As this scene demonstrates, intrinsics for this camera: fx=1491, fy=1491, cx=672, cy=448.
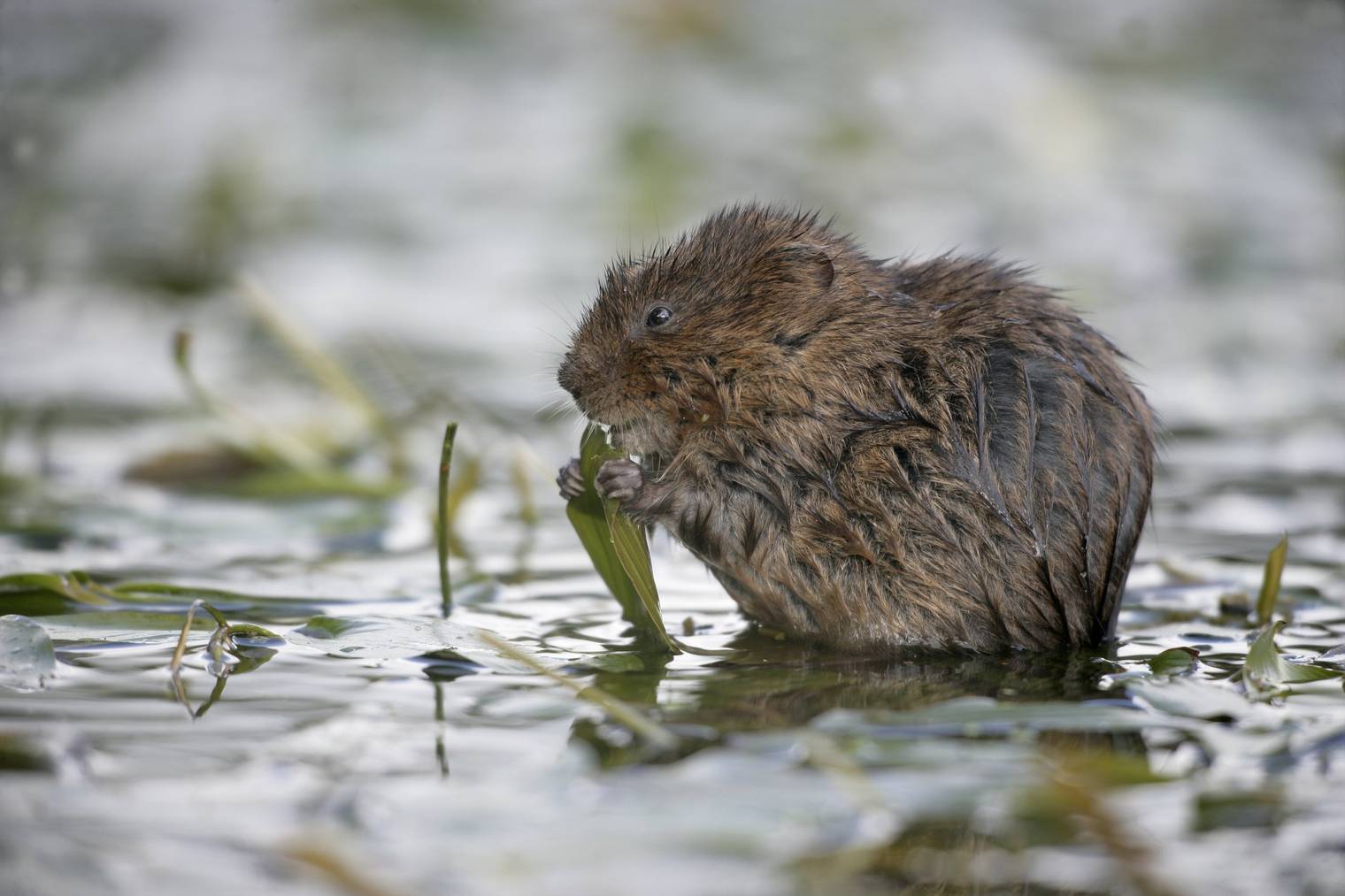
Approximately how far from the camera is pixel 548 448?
6480 millimetres

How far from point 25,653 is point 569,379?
145cm

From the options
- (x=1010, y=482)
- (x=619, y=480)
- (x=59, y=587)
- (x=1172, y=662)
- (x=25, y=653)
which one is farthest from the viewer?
(x=59, y=587)

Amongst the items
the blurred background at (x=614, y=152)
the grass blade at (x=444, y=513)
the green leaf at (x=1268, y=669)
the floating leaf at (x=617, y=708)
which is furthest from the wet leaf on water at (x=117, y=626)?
the blurred background at (x=614, y=152)

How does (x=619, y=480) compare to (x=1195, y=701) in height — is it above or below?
above

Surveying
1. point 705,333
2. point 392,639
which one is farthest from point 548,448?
point 392,639

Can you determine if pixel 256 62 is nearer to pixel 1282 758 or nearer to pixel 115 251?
pixel 115 251

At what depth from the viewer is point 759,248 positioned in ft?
12.9

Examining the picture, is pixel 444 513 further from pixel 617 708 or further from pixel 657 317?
Result: pixel 617 708

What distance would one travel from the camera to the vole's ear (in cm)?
383

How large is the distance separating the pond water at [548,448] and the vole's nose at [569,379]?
522 mm

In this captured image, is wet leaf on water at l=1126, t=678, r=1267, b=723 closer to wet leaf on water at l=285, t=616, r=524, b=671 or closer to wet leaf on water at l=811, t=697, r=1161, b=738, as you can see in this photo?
wet leaf on water at l=811, t=697, r=1161, b=738

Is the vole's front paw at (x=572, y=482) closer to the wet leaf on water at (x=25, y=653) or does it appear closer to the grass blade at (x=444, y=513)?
the grass blade at (x=444, y=513)

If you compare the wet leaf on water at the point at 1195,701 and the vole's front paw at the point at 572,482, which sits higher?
the vole's front paw at the point at 572,482

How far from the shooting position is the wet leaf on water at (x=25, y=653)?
10.4 ft
